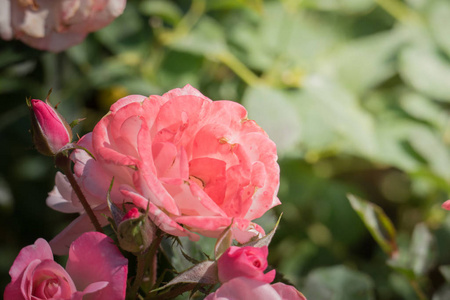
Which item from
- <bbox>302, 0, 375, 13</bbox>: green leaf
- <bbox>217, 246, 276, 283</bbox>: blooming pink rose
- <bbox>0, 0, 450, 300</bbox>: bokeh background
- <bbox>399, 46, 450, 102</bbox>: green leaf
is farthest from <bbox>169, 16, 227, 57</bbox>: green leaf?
<bbox>217, 246, 276, 283</bbox>: blooming pink rose

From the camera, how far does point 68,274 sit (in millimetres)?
347

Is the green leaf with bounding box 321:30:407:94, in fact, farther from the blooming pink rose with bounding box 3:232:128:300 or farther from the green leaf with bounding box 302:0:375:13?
the blooming pink rose with bounding box 3:232:128:300

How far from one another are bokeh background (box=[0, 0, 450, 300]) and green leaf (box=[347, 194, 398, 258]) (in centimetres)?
20

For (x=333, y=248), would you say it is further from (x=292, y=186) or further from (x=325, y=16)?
(x=325, y=16)

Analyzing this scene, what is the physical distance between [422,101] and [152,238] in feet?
2.86

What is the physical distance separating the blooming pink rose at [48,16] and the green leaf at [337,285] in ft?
1.27

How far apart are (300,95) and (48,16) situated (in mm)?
503

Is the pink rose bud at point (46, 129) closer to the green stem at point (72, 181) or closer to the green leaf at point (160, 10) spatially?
the green stem at point (72, 181)

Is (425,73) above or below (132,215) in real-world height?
below

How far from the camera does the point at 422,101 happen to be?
108 centimetres

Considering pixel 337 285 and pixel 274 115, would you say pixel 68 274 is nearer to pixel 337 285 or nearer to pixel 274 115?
pixel 337 285

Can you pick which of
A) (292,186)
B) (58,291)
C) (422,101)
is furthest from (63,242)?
(422,101)

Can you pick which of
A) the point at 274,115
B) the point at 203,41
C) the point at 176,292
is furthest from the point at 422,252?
the point at 203,41

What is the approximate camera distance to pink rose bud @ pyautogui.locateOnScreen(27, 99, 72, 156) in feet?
1.22
